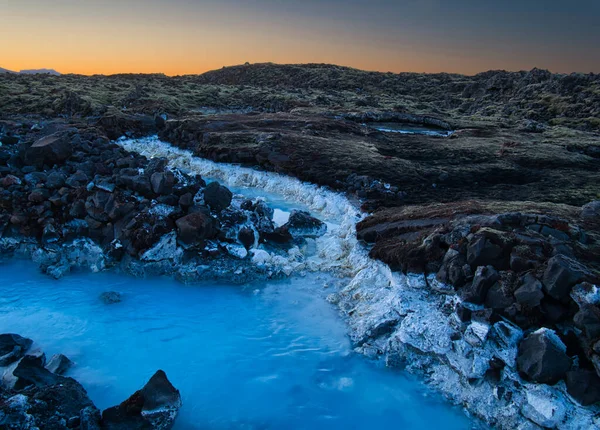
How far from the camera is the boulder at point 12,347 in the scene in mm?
8344

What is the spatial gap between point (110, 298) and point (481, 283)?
9745mm

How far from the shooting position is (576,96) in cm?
5350

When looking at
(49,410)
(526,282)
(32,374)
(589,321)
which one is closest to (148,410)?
(49,410)

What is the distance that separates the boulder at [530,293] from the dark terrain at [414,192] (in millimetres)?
21

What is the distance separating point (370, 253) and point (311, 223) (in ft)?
11.4

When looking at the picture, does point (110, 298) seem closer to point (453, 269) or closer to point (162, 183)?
point (162, 183)

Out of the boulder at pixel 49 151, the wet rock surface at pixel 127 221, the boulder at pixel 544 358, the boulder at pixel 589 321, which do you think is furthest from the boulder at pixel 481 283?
the boulder at pixel 49 151

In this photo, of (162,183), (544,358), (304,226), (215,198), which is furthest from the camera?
(304,226)

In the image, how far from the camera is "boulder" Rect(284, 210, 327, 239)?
15312mm

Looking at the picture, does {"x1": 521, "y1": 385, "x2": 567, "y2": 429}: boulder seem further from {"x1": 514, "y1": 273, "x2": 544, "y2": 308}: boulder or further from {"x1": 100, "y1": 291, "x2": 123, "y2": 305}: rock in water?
{"x1": 100, "y1": 291, "x2": 123, "y2": 305}: rock in water

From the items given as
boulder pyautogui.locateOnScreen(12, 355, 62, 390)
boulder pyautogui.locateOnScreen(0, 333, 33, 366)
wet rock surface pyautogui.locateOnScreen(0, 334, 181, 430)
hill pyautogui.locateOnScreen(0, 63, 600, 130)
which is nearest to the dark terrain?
hill pyautogui.locateOnScreen(0, 63, 600, 130)

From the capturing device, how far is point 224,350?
31.1ft

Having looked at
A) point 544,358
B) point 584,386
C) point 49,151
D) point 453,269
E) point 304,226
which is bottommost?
point 584,386

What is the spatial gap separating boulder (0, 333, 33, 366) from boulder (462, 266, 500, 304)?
1014cm
